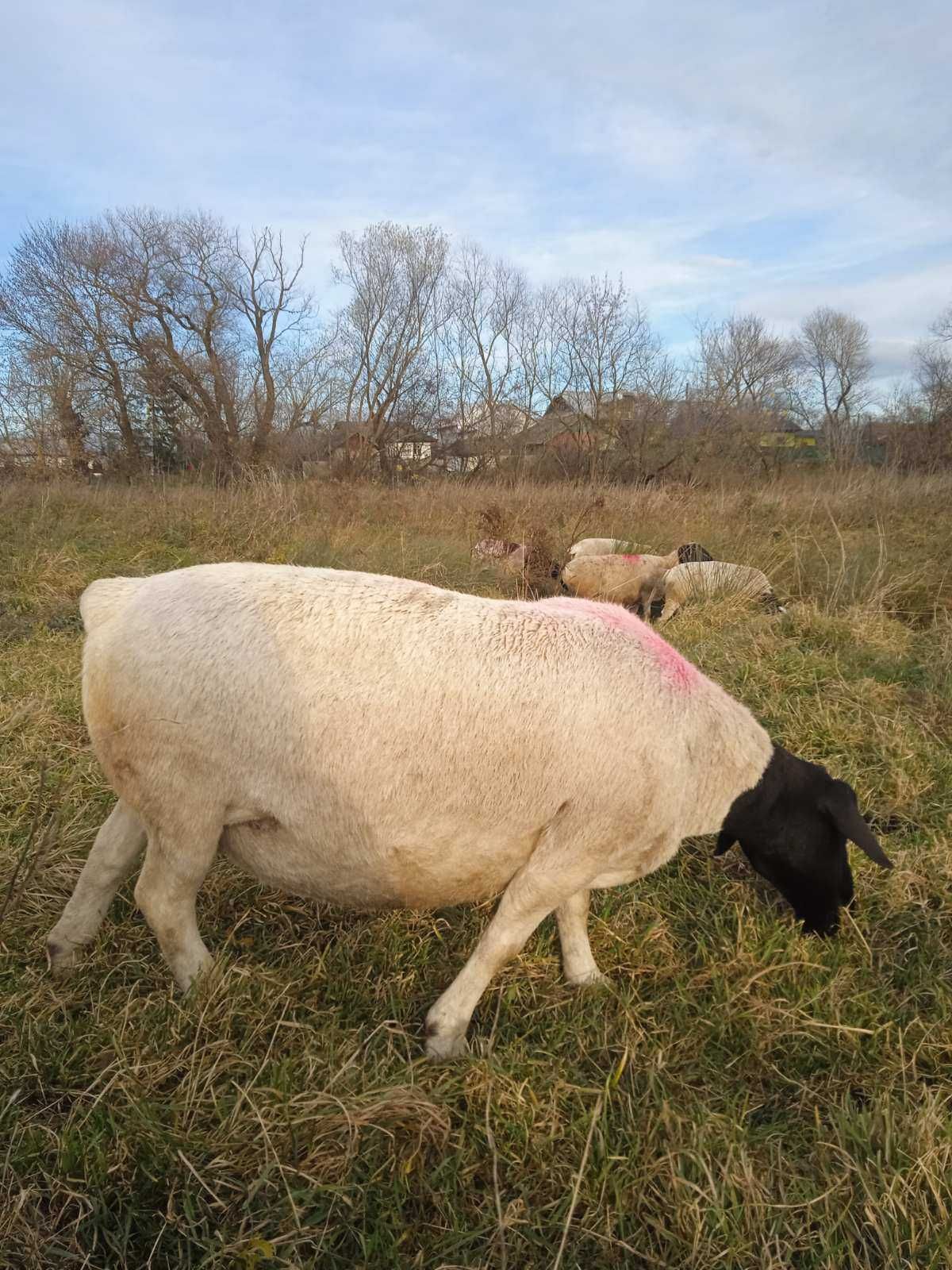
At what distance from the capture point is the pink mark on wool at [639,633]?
259 centimetres

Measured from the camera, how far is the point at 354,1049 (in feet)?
7.64

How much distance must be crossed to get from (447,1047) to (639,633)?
67.1 inches

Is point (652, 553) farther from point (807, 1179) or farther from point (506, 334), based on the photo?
point (506, 334)

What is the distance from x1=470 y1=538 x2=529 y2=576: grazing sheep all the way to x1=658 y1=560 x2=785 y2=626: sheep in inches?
84.1

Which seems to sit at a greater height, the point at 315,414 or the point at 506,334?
the point at 506,334

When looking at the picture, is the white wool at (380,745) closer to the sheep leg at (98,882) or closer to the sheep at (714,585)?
the sheep leg at (98,882)

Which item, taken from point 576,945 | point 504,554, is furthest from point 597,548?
point 576,945

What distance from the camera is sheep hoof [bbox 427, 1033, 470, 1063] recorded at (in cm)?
240

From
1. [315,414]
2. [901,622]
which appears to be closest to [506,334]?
[315,414]

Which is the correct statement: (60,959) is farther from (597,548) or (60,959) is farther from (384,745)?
(597,548)

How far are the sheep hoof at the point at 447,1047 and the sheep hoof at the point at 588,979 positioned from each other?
0.58 m

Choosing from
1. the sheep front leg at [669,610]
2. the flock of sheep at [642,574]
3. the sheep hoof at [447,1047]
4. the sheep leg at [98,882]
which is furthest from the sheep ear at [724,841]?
the sheep front leg at [669,610]

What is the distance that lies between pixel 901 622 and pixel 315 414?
2202 cm

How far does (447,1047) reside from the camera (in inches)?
95.1
